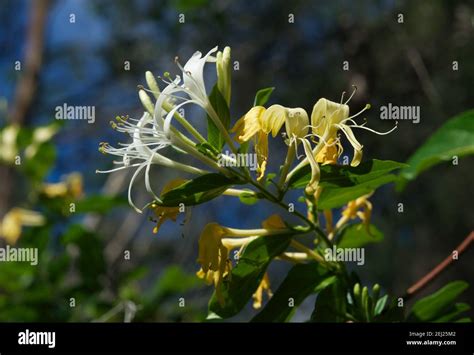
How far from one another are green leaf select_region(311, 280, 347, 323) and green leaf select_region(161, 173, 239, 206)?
164 mm

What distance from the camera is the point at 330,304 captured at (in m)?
0.62

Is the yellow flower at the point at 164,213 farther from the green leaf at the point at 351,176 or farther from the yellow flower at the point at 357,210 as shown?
the yellow flower at the point at 357,210

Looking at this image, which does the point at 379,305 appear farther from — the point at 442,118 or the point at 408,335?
the point at 442,118

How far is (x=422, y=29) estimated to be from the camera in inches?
112

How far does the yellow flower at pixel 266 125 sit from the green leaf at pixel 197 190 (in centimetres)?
3

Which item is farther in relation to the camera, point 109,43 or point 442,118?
point 109,43

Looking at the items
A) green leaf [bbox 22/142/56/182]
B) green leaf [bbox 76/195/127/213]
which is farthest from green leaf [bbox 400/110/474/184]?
green leaf [bbox 22/142/56/182]

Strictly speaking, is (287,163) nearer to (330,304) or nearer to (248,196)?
(248,196)

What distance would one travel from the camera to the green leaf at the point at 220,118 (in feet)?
1.82

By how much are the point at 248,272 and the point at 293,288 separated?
6 cm

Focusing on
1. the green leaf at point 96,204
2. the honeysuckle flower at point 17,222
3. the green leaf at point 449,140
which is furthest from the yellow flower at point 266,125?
the honeysuckle flower at point 17,222

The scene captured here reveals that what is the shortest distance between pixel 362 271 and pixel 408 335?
2.02 m

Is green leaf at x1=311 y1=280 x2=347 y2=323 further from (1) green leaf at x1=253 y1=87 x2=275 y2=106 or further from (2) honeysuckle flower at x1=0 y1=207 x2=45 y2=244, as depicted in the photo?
(2) honeysuckle flower at x1=0 y1=207 x2=45 y2=244

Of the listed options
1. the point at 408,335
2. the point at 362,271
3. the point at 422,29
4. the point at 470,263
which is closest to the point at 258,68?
the point at 422,29
